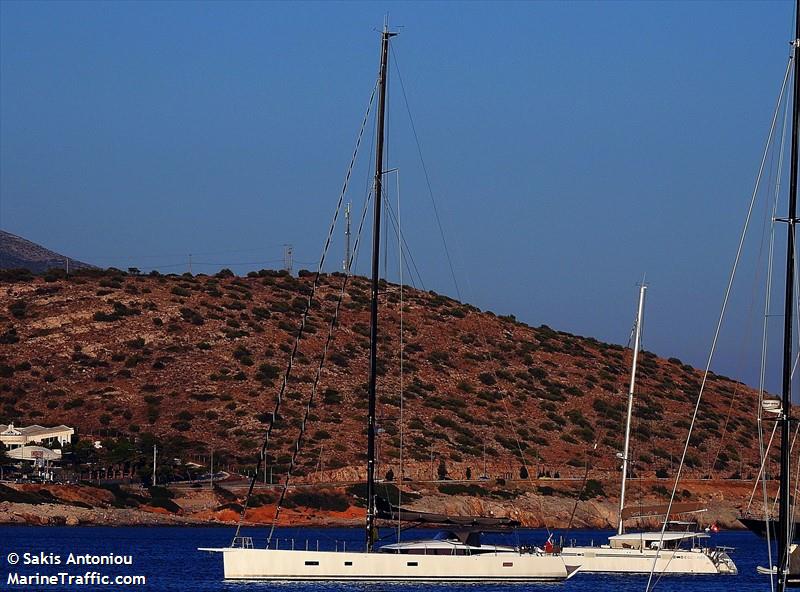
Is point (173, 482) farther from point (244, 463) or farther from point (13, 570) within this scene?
point (13, 570)

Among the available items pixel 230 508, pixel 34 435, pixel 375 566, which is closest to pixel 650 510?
pixel 375 566

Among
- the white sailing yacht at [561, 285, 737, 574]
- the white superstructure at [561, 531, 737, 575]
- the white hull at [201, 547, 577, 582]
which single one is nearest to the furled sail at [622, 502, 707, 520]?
the white sailing yacht at [561, 285, 737, 574]

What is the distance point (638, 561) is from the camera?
5231 centimetres

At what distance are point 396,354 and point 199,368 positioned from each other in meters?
15.1

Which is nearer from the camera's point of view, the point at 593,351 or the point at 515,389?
the point at 515,389

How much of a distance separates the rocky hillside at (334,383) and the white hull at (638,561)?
3991 cm

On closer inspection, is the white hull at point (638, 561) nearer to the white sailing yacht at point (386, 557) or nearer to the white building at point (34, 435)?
the white sailing yacht at point (386, 557)

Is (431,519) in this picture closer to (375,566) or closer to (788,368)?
(375,566)

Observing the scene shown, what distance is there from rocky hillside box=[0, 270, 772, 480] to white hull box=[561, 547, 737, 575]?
39.9 metres

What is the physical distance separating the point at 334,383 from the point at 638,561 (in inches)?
2324

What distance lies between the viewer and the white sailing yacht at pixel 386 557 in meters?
40.7

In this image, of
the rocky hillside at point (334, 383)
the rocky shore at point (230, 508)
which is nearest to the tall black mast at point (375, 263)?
the rocky shore at point (230, 508)

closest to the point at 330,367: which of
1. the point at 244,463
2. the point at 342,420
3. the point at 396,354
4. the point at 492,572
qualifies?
the point at 396,354

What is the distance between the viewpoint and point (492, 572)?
4259 centimetres
